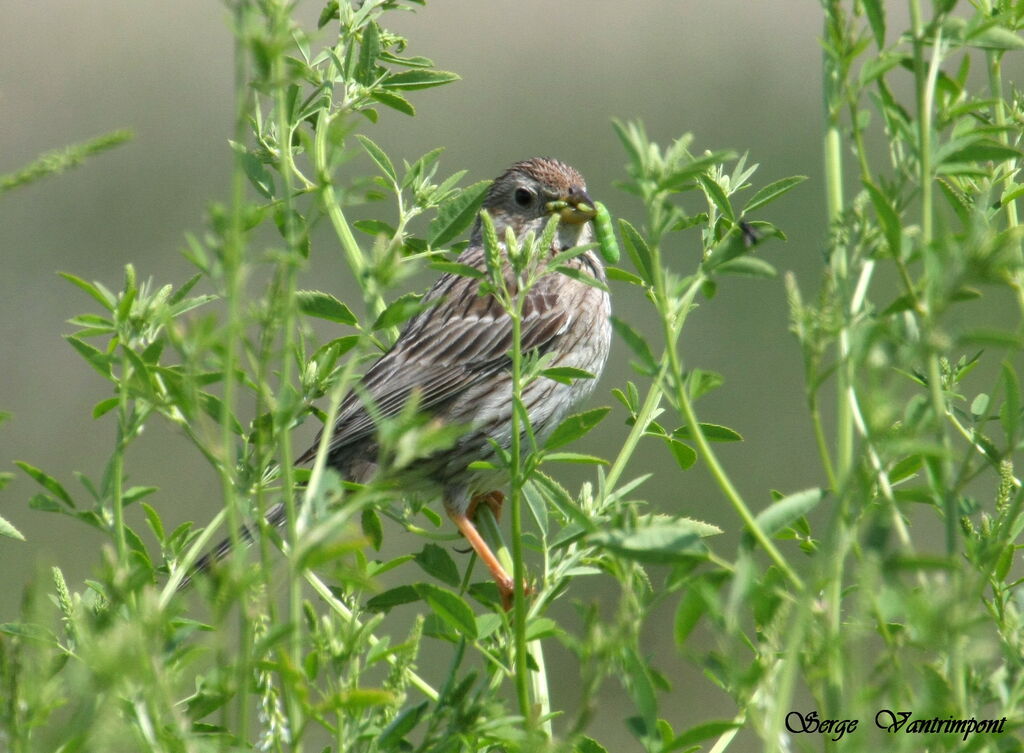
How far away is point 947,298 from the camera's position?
1.10 metres

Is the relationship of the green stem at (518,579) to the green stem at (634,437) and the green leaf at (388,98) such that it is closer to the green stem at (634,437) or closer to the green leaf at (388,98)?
the green stem at (634,437)

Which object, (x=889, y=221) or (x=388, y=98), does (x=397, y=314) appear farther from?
(x=388, y=98)

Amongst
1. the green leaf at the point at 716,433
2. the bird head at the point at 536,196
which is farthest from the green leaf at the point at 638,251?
the bird head at the point at 536,196

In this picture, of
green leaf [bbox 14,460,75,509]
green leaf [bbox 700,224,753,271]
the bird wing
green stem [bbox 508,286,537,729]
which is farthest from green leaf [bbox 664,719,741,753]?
the bird wing

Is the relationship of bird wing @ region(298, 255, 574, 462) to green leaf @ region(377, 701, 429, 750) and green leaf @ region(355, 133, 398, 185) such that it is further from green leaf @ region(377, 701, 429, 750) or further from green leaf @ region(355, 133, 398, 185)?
green leaf @ region(377, 701, 429, 750)

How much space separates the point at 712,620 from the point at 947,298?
0.33 metres

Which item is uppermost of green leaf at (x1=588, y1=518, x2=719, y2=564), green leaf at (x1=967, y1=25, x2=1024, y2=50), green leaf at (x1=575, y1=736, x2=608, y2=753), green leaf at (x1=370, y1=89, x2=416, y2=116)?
green leaf at (x1=967, y1=25, x2=1024, y2=50)

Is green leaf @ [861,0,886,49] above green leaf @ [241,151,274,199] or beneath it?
above

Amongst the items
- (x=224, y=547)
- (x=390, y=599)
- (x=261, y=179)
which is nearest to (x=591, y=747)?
(x=390, y=599)

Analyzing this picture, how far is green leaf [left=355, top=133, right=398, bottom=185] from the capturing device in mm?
2611

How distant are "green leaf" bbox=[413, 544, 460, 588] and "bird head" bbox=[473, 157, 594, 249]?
2548mm

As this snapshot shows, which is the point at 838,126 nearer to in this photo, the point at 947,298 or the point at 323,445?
the point at 947,298

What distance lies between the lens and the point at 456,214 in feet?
8.70

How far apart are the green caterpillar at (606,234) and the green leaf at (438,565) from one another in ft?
4.54
